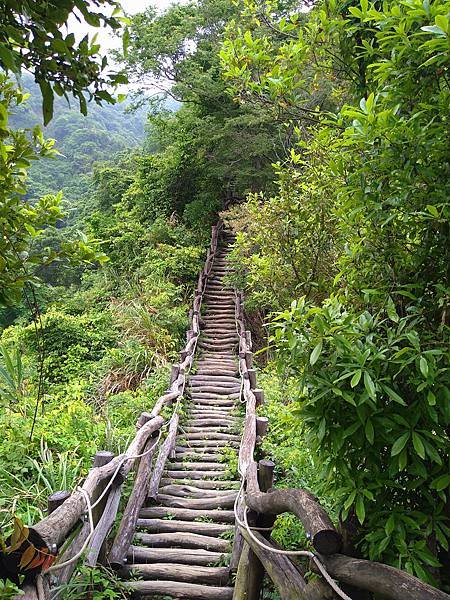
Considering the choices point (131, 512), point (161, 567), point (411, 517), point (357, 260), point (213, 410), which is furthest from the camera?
point (213, 410)

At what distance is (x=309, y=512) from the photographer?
2.14 m

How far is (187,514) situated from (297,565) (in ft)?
7.12

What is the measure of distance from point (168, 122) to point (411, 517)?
58.2 feet

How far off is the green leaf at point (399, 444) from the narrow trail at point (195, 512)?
256 cm

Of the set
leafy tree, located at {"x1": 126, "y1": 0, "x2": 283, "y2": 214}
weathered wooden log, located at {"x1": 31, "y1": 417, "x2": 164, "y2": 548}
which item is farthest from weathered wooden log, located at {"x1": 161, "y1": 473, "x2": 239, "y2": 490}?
leafy tree, located at {"x1": 126, "y1": 0, "x2": 283, "y2": 214}

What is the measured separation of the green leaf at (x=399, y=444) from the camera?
150 cm

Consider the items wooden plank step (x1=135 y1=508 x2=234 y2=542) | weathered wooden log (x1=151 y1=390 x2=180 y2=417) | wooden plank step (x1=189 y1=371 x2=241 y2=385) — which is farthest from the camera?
wooden plank step (x1=189 y1=371 x2=241 y2=385)

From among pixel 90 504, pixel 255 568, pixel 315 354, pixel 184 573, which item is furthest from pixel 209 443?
pixel 315 354

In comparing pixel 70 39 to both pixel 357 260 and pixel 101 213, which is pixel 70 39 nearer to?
pixel 357 260

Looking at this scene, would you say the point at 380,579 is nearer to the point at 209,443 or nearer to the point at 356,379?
the point at 356,379

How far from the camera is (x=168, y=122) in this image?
57.4 feet

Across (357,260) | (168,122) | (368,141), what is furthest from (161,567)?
(168,122)

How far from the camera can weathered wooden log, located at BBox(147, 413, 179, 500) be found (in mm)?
4758

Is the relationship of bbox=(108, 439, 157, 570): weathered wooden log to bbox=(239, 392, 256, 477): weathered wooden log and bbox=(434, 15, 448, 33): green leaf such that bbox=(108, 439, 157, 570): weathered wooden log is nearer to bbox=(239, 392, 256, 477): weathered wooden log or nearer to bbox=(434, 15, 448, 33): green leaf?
bbox=(239, 392, 256, 477): weathered wooden log
